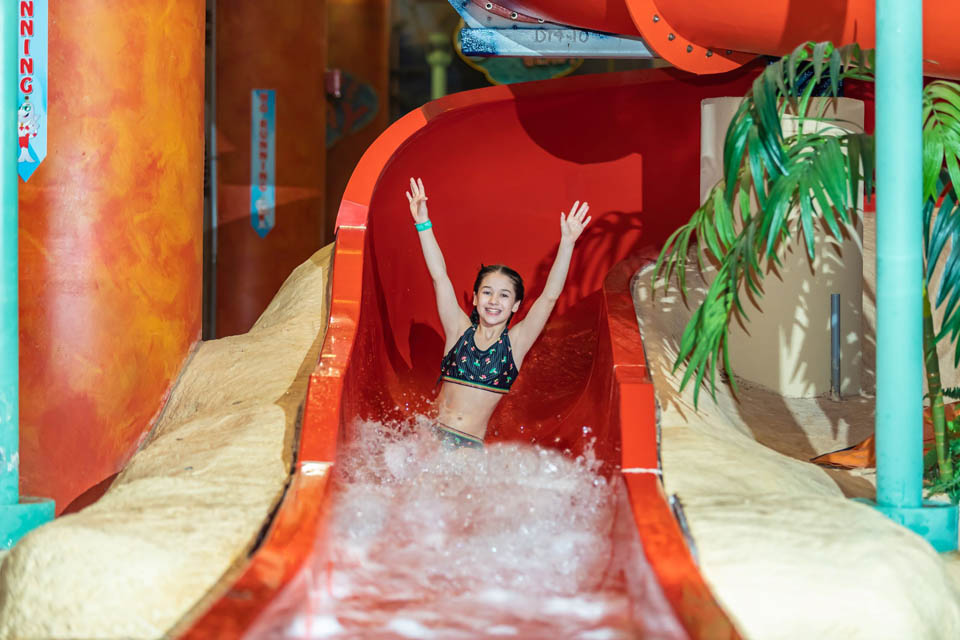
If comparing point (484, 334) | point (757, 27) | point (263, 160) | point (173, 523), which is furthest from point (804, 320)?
point (263, 160)

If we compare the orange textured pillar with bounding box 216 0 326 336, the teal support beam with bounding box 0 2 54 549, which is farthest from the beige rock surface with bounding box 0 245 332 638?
the orange textured pillar with bounding box 216 0 326 336

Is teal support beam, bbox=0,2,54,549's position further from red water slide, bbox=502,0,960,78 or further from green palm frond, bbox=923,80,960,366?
green palm frond, bbox=923,80,960,366

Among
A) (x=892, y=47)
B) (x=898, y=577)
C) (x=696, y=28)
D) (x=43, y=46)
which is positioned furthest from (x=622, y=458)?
(x=43, y=46)

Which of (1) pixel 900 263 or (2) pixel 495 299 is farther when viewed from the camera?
(2) pixel 495 299

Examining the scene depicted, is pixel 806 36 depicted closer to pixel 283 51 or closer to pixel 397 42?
pixel 283 51

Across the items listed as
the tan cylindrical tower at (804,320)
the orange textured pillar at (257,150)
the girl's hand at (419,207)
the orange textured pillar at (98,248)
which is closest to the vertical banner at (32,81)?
the orange textured pillar at (98,248)

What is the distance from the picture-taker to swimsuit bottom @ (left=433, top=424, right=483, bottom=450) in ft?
12.2

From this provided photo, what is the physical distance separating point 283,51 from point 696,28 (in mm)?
4294

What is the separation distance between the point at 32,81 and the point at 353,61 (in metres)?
6.72

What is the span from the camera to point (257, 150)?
24.2 ft

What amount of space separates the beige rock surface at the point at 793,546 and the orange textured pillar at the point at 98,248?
1821 mm

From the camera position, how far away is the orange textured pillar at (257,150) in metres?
7.27

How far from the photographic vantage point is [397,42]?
1222 centimetres

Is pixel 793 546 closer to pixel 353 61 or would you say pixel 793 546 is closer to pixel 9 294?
pixel 9 294
